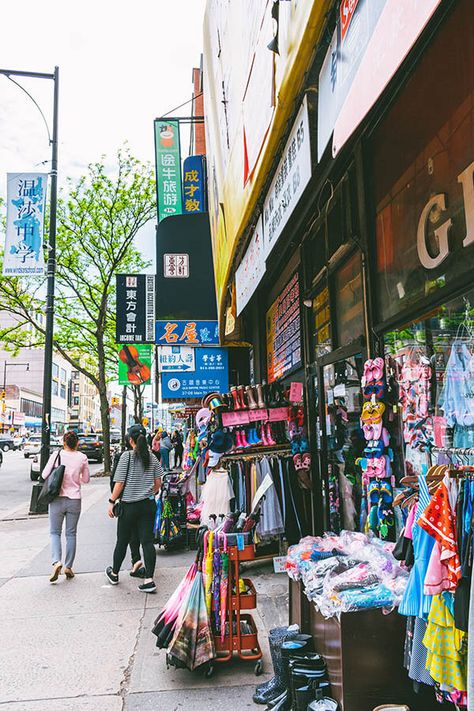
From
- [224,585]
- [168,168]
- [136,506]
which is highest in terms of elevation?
[168,168]

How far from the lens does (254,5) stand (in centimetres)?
437

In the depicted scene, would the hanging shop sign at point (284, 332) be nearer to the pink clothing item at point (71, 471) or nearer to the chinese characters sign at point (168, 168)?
the pink clothing item at point (71, 471)

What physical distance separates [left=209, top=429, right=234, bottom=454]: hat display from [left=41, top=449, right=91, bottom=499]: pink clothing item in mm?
2140

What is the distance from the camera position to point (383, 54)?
1.98 meters

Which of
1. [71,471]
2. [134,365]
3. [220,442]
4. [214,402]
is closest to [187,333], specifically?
[71,471]

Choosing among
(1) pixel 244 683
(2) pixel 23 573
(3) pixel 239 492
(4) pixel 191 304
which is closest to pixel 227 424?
(3) pixel 239 492

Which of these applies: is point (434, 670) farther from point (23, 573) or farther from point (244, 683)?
point (23, 573)

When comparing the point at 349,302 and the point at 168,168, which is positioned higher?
the point at 168,168

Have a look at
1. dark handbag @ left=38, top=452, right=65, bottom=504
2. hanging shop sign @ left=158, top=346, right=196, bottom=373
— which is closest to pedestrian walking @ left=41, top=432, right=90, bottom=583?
dark handbag @ left=38, top=452, right=65, bottom=504

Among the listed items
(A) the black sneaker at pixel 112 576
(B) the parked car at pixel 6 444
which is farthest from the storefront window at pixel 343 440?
(B) the parked car at pixel 6 444

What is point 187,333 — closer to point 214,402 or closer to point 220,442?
point 214,402

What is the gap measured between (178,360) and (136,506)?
501 centimetres

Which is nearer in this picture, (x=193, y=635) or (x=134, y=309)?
(x=193, y=635)

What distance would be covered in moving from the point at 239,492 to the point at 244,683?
2.33 metres
